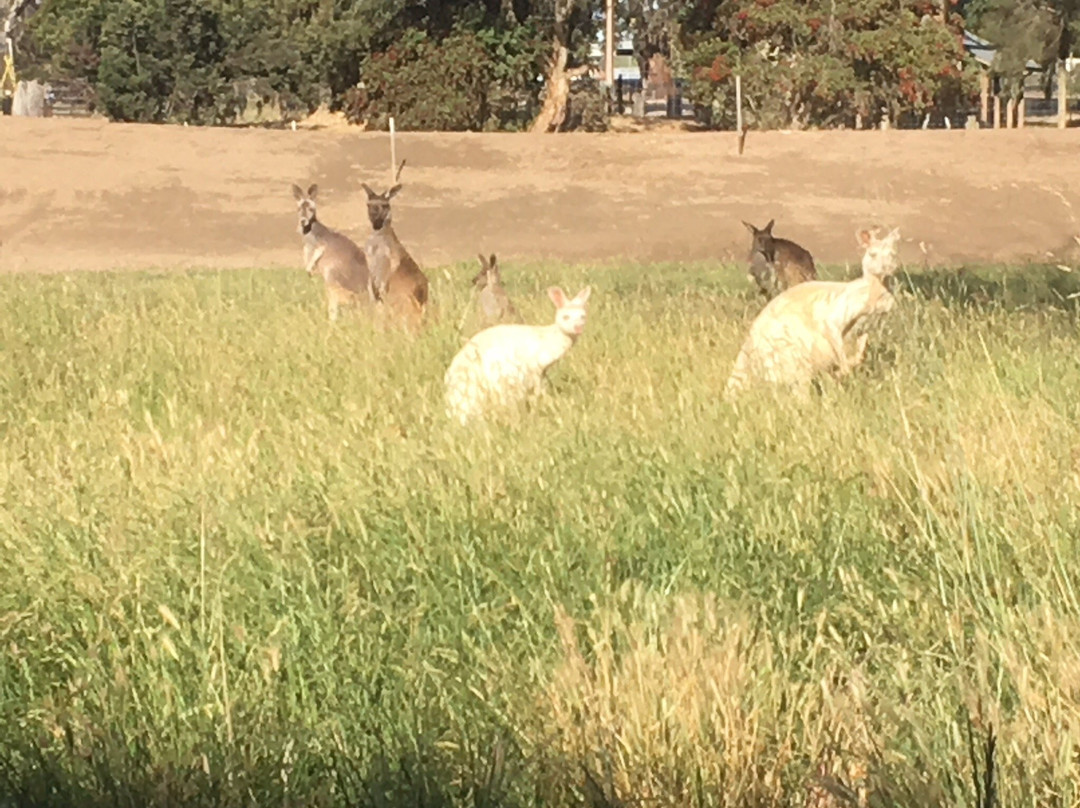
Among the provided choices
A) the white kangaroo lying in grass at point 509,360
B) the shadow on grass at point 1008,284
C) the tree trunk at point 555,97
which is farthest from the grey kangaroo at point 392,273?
the tree trunk at point 555,97

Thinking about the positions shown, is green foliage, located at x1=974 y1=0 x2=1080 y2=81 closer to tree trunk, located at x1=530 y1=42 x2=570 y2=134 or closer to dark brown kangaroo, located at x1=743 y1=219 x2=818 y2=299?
tree trunk, located at x1=530 y1=42 x2=570 y2=134

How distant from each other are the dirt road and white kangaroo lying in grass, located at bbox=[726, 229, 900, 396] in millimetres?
13988

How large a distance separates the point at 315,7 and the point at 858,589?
3638cm

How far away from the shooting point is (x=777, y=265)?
14273 mm

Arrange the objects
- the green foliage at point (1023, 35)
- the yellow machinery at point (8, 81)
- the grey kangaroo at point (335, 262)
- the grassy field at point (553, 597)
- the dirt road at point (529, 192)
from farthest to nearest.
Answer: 1. the green foliage at point (1023, 35)
2. the yellow machinery at point (8, 81)
3. the dirt road at point (529, 192)
4. the grey kangaroo at point (335, 262)
5. the grassy field at point (553, 597)

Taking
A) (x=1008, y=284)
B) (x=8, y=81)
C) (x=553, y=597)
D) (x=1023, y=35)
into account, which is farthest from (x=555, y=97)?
(x=553, y=597)

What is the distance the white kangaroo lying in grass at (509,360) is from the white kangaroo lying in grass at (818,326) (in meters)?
0.83

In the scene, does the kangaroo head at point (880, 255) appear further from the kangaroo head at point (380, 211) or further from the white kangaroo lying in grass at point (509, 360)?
the kangaroo head at point (380, 211)

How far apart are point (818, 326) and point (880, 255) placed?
0.47m

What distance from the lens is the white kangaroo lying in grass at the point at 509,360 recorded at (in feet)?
24.1

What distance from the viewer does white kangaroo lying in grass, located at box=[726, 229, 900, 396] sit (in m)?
7.62

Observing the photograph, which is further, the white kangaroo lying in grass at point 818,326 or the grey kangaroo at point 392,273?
the grey kangaroo at point 392,273

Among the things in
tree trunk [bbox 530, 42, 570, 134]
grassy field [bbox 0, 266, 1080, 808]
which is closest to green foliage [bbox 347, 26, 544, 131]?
tree trunk [bbox 530, 42, 570, 134]

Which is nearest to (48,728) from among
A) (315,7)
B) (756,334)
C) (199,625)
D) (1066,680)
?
(199,625)
